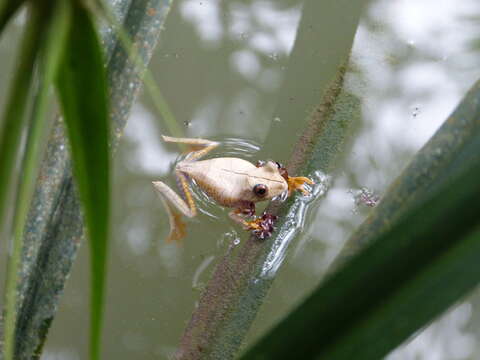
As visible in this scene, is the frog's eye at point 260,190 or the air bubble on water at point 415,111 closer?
the frog's eye at point 260,190

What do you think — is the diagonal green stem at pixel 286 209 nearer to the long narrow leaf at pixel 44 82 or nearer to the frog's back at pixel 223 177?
the frog's back at pixel 223 177

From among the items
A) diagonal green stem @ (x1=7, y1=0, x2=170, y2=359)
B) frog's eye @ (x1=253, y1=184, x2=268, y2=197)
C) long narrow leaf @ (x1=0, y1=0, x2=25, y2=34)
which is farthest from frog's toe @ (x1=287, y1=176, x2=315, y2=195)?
long narrow leaf @ (x1=0, y1=0, x2=25, y2=34)

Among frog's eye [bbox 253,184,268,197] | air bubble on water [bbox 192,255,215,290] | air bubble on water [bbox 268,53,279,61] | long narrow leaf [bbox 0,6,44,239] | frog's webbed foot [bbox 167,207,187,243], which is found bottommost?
air bubble on water [bbox 192,255,215,290]

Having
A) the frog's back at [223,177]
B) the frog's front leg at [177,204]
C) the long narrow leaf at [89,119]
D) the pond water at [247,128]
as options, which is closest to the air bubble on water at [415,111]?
the pond water at [247,128]

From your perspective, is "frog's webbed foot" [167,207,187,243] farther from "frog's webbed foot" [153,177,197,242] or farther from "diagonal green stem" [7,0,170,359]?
"diagonal green stem" [7,0,170,359]

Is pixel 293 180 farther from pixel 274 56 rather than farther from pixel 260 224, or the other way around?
pixel 274 56

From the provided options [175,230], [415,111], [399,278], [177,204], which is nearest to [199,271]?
[175,230]
